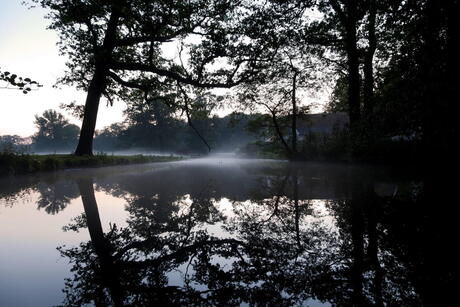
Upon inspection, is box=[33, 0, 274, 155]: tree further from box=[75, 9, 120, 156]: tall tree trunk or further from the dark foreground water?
the dark foreground water

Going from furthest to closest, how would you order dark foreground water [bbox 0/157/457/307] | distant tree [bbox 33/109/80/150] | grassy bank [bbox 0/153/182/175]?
distant tree [bbox 33/109/80/150], grassy bank [bbox 0/153/182/175], dark foreground water [bbox 0/157/457/307]

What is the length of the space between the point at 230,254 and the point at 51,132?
122666 mm

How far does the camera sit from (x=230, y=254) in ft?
7.02

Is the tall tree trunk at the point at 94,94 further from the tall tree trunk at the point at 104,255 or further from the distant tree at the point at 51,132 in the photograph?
the distant tree at the point at 51,132

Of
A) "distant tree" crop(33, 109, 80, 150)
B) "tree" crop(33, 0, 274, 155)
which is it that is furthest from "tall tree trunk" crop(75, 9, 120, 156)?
"distant tree" crop(33, 109, 80, 150)

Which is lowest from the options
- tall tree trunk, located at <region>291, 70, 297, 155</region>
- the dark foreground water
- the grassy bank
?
the dark foreground water

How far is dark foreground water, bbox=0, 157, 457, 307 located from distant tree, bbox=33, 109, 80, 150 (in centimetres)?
11596

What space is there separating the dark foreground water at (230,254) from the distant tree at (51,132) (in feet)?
380

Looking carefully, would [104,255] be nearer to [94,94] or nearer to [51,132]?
[94,94]

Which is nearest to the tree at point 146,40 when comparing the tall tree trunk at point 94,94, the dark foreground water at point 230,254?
the tall tree trunk at point 94,94

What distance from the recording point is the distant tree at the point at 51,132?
101 metres

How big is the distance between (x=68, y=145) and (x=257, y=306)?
396 ft

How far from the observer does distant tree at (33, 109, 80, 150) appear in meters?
101

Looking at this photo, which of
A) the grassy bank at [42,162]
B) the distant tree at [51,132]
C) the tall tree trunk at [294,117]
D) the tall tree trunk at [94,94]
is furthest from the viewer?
the distant tree at [51,132]
